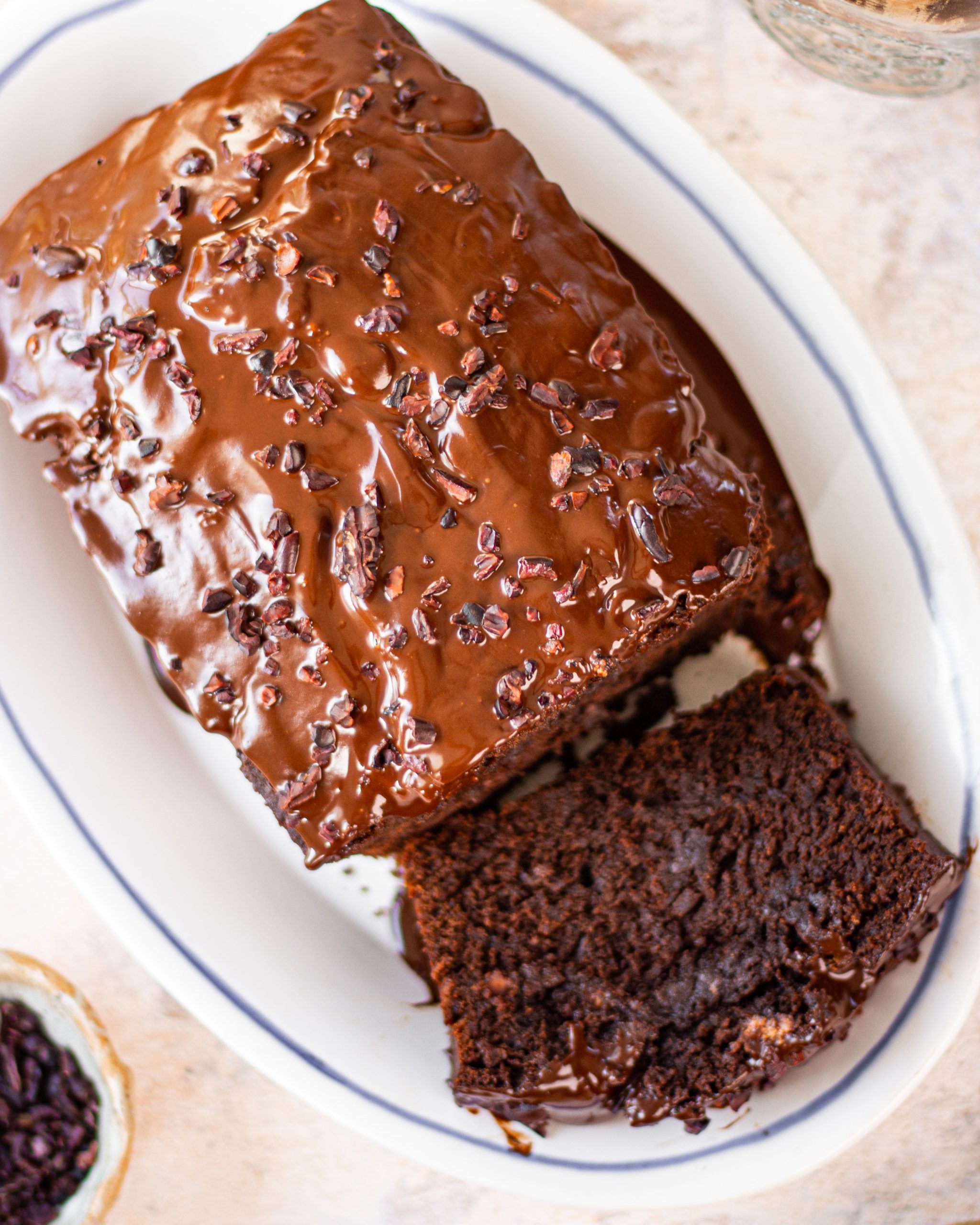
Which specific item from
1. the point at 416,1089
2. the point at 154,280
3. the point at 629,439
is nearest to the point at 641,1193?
the point at 416,1089

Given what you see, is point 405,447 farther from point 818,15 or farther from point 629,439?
point 818,15

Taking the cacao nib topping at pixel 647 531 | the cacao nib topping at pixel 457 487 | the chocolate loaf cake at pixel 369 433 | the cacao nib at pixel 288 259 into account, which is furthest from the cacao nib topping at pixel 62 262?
the cacao nib topping at pixel 647 531

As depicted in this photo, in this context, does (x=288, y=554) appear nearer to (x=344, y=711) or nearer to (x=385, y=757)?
(x=344, y=711)

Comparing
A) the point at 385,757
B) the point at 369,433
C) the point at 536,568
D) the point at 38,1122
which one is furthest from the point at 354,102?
the point at 38,1122

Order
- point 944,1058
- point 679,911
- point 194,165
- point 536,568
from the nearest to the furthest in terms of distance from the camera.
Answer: point 536,568, point 194,165, point 679,911, point 944,1058

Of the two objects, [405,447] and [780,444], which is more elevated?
[405,447]
